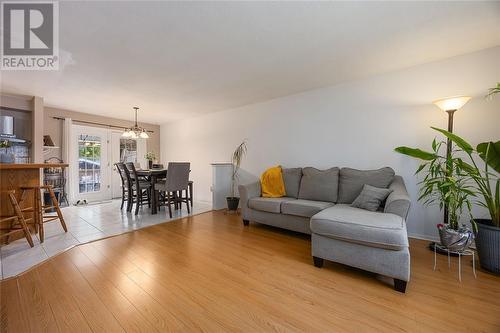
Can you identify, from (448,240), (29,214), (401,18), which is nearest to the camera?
(401,18)

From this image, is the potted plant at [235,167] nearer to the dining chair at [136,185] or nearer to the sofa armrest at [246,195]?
the sofa armrest at [246,195]

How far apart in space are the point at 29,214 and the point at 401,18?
15.8 feet

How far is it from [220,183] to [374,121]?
310cm

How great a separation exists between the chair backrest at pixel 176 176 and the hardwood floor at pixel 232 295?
1.55 m

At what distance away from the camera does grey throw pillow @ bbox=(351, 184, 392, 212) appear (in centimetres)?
245

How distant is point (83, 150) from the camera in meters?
5.34

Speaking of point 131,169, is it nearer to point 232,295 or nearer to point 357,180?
point 232,295

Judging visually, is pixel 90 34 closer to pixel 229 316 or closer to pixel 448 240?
pixel 229 316

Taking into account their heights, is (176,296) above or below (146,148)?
below

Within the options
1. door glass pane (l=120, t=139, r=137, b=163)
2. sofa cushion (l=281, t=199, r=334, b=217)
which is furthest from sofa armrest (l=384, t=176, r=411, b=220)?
door glass pane (l=120, t=139, r=137, b=163)

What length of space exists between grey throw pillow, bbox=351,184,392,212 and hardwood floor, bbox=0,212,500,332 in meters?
0.65

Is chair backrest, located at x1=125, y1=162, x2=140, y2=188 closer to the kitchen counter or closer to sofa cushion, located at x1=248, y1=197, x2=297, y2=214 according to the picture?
the kitchen counter

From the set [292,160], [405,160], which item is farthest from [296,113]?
[405,160]

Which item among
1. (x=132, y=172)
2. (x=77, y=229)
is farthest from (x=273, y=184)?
(x=77, y=229)
